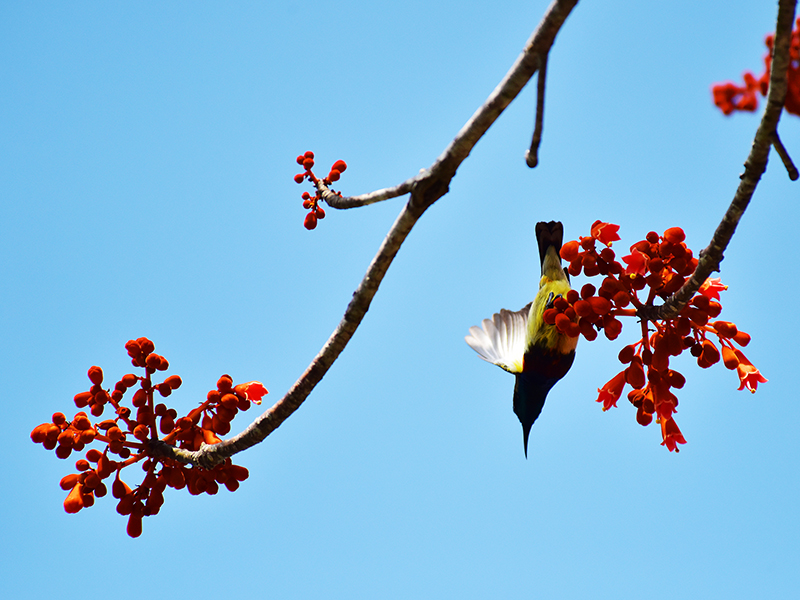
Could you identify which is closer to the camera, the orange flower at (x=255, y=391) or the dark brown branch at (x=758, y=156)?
the dark brown branch at (x=758, y=156)

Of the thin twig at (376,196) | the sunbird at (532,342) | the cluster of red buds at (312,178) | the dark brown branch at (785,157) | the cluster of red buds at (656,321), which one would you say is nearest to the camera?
the dark brown branch at (785,157)

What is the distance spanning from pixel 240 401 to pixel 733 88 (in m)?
3.03

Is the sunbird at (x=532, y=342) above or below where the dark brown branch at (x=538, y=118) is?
above

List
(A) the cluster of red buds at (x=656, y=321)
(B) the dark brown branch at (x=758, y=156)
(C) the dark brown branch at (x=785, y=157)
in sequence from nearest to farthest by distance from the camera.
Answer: (B) the dark brown branch at (x=758, y=156) → (C) the dark brown branch at (x=785, y=157) → (A) the cluster of red buds at (x=656, y=321)

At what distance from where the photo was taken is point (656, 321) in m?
3.40

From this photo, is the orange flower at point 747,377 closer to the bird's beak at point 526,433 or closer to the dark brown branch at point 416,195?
the dark brown branch at point 416,195

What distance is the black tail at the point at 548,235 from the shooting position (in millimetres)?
5930

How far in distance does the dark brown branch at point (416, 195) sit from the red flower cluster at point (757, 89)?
635 mm

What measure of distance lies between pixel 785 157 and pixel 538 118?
34.2 inches

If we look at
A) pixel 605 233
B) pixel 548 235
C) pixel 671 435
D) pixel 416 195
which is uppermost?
pixel 548 235

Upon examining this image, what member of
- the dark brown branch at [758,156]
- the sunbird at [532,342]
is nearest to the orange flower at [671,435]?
the dark brown branch at [758,156]

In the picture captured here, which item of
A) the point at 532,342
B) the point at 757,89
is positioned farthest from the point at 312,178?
the point at 757,89

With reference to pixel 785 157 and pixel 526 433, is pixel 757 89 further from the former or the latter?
pixel 526 433

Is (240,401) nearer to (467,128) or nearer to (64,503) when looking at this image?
(64,503)
